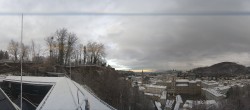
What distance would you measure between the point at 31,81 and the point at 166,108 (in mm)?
34084

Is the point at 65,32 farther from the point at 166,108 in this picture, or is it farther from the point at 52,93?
the point at 52,93

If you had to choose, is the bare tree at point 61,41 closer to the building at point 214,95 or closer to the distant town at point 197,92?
the distant town at point 197,92

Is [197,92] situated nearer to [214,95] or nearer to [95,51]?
[214,95]

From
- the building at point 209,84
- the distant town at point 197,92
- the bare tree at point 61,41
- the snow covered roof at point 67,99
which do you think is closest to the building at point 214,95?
the distant town at point 197,92

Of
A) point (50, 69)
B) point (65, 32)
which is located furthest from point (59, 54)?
point (50, 69)

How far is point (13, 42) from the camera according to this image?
41.8 meters

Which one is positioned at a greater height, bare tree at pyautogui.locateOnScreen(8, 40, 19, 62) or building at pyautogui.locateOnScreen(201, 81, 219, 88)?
bare tree at pyautogui.locateOnScreen(8, 40, 19, 62)

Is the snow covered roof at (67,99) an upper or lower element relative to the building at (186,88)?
upper

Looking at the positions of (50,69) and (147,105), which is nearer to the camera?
(50,69)

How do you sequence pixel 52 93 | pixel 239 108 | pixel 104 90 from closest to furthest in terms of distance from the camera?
pixel 52 93
pixel 104 90
pixel 239 108

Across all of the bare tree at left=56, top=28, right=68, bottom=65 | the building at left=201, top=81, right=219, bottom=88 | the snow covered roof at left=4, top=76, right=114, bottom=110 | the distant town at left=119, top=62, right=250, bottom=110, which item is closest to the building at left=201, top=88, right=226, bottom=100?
the distant town at left=119, top=62, right=250, bottom=110

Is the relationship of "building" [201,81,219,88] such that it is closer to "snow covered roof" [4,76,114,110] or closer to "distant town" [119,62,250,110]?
"distant town" [119,62,250,110]

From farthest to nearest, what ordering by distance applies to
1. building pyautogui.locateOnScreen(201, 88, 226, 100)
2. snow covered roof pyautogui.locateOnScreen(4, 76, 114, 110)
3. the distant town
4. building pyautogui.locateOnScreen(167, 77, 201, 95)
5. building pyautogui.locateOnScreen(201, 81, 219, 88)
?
building pyautogui.locateOnScreen(167, 77, 201, 95), building pyautogui.locateOnScreen(201, 81, 219, 88), building pyautogui.locateOnScreen(201, 88, 226, 100), the distant town, snow covered roof pyautogui.locateOnScreen(4, 76, 114, 110)

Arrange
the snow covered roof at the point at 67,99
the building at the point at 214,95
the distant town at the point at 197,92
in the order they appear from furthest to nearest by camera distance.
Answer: the building at the point at 214,95
the distant town at the point at 197,92
the snow covered roof at the point at 67,99
